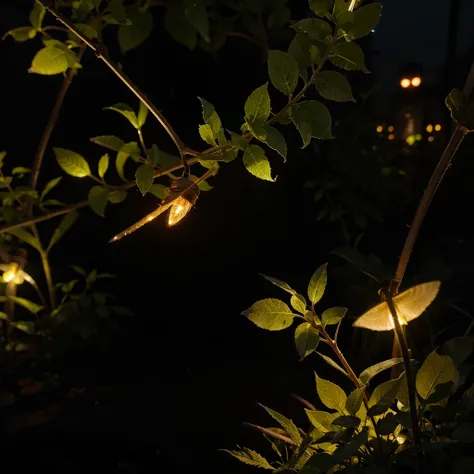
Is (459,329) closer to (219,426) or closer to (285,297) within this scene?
(285,297)

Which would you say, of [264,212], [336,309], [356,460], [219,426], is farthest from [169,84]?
[356,460]

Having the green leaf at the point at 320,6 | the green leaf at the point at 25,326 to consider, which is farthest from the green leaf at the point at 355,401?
the green leaf at the point at 25,326

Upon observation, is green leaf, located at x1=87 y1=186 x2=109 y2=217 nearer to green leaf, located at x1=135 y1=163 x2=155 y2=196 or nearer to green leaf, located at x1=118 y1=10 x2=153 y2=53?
green leaf, located at x1=135 y1=163 x2=155 y2=196

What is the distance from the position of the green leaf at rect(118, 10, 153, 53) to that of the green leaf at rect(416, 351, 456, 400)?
124 centimetres

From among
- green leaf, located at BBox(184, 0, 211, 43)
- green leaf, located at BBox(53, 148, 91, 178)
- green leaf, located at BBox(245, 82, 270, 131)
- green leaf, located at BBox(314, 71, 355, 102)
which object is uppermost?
green leaf, located at BBox(184, 0, 211, 43)

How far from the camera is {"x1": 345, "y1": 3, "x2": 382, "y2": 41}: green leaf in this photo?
2.81 feet

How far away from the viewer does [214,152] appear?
1.03 meters

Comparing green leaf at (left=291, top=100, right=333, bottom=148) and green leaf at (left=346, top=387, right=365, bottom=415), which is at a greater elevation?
green leaf at (left=291, top=100, right=333, bottom=148)

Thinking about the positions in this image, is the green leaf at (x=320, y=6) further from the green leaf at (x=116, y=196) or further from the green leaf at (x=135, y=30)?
the green leaf at (x=135, y=30)

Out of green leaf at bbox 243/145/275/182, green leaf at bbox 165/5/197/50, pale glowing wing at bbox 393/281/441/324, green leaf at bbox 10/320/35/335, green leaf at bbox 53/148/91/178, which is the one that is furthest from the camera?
green leaf at bbox 10/320/35/335

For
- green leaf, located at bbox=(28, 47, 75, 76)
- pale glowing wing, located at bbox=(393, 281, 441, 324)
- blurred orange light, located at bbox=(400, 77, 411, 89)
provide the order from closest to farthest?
1. pale glowing wing, located at bbox=(393, 281, 441, 324)
2. green leaf, located at bbox=(28, 47, 75, 76)
3. blurred orange light, located at bbox=(400, 77, 411, 89)

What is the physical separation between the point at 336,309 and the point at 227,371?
129cm

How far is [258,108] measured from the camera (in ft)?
2.95

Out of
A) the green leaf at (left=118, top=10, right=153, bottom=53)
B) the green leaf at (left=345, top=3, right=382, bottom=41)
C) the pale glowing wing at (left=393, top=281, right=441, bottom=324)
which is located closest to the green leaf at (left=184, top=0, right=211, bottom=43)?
the green leaf at (left=118, top=10, right=153, bottom=53)
